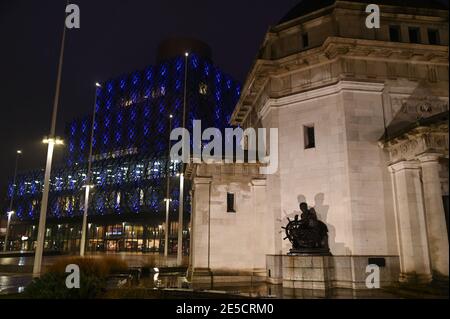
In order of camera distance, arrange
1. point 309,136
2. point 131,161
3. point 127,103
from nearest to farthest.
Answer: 1. point 309,136
2. point 131,161
3. point 127,103

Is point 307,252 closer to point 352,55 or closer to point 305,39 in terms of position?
point 352,55

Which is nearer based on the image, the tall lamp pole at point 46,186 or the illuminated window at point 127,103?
the tall lamp pole at point 46,186

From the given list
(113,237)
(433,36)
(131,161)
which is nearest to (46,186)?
(433,36)

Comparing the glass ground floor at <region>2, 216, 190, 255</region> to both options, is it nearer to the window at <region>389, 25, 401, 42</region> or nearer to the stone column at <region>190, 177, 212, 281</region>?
the stone column at <region>190, 177, 212, 281</region>

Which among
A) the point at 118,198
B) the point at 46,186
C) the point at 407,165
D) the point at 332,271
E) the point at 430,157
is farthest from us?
the point at 118,198

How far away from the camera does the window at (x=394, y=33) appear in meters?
24.4

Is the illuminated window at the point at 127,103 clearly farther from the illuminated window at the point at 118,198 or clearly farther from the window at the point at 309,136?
the window at the point at 309,136

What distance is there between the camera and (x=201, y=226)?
25.8 m

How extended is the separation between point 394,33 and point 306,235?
46.1 feet

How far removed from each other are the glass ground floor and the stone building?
5591 centimetres

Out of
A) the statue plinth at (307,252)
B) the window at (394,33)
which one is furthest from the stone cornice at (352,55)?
the statue plinth at (307,252)

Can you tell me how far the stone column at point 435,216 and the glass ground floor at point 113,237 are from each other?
6503cm

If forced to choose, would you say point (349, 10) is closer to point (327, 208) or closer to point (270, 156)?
point (270, 156)

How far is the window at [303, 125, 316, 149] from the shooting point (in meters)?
24.2
